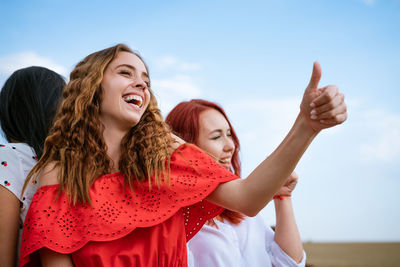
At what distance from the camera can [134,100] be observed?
2395 millimetres

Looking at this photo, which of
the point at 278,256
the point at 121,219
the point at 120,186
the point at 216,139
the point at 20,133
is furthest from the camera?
the point at 216,139

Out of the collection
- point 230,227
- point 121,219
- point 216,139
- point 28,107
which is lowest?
point 230,227

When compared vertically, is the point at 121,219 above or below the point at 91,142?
below

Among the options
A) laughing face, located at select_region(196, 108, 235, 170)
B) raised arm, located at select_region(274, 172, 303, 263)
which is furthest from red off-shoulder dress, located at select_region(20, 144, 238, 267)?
raised arm, located at select_region(274, 172, 303, 263)

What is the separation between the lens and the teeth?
2.35 metres

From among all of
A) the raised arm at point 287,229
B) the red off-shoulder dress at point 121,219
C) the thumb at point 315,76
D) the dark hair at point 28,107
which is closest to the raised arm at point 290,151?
the thumb at point 315,76

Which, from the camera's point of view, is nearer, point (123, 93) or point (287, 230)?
point (123, 93)

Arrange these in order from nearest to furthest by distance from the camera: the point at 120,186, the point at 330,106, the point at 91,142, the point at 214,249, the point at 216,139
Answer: the point at 330,106, the point at 120,186, the point at 91,142, the point at 214,249, the point at 216,139

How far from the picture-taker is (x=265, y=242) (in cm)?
324

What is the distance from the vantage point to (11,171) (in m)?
2.33

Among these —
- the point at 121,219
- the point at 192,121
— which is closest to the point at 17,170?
the point at 121,219

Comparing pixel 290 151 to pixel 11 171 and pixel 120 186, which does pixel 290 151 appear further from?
pixel 11 171

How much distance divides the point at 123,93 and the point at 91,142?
39cm

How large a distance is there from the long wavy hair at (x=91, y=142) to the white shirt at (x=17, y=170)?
0.30 ft
